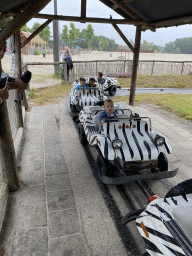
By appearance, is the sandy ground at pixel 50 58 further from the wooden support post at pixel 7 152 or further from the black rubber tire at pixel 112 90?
the wooden support post at pixel 7 152

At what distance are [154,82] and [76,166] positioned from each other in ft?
41.8

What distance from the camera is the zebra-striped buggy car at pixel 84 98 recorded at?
744 cm

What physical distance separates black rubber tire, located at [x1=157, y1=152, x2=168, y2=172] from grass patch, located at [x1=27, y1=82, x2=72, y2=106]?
691 cm

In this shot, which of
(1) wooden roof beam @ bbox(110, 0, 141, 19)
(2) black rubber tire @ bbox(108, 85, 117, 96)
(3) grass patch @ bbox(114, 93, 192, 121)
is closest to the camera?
(1) wooden roof beam @ bbox(110, 0, 141, 19)

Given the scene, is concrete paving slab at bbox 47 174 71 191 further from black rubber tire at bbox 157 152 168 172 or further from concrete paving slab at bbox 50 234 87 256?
black rubber tire at bbox 157 152 168 172

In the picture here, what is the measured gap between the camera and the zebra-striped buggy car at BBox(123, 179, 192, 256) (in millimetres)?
1932

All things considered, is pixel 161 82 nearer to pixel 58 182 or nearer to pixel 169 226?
pixel 58 182

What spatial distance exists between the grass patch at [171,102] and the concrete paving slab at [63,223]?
6632 mm

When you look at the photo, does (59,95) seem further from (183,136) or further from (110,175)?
(110,175)

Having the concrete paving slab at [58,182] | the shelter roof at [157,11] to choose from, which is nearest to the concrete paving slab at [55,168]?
the concrete paving slab at [58,182]

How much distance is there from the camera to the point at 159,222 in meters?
2.15

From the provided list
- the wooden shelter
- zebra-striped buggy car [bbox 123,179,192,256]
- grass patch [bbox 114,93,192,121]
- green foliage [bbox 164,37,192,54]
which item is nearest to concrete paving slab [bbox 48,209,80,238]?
zebra-striped buggy car [bbox 123,179,192,256]

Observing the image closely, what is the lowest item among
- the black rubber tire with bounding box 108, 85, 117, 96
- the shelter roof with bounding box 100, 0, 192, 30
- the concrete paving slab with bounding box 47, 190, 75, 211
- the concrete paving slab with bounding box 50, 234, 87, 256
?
the concrete paving slab with bounding box 50, 234, 87, 256

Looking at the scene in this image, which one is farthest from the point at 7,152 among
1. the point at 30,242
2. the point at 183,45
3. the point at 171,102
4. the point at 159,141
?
the point at 183,45
